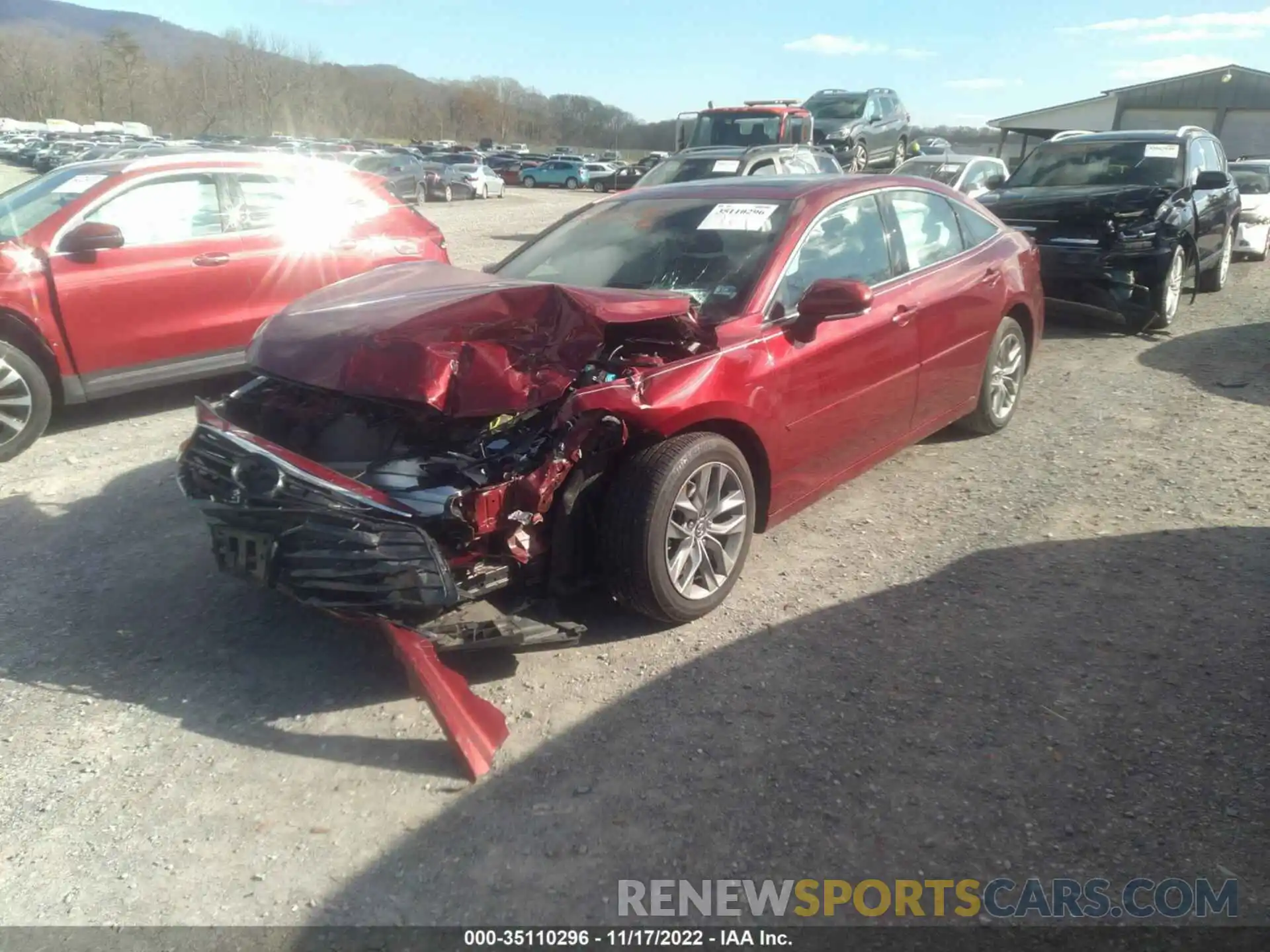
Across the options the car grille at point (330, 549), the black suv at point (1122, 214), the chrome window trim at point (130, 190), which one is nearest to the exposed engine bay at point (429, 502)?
the car grille at point (330, 549)

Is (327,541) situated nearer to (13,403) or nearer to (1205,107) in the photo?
(13,403)

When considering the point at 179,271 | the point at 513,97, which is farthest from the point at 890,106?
the point at 513,97

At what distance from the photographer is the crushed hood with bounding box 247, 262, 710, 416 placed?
330 centimetres

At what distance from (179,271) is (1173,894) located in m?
6.26

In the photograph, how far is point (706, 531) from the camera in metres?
3.70

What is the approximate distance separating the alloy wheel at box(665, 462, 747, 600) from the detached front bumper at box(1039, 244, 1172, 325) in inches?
232

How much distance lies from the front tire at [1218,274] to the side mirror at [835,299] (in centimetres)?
879

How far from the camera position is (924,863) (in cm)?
254

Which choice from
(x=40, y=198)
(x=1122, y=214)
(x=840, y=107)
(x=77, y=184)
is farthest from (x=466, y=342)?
(x=840, y=107)

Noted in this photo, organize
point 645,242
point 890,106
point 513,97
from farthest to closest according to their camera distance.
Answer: point 513,97, point 890,106, point 645,242

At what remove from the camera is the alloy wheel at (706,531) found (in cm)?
357

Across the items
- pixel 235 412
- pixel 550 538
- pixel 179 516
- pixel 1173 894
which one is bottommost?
pixel 1173 894

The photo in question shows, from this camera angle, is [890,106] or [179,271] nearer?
[179,271]

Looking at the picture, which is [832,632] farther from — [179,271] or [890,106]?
[890,106]
